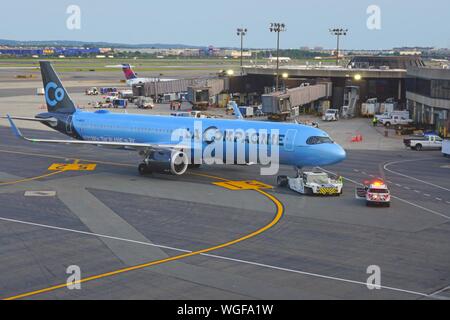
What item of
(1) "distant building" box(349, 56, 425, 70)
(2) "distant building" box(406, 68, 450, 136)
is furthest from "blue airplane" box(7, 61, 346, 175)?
(1) "distant building" box(349, 56, 425, 70)

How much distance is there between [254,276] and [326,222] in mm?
11699

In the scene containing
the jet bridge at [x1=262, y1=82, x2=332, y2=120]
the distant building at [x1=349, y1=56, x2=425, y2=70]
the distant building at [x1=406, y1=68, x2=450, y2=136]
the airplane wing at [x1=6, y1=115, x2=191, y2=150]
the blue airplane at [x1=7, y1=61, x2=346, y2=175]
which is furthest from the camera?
the distant building at [x1=349, y1=56, x2=425, y2=70]

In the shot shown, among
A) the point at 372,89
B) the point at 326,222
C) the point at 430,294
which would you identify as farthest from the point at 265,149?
the point at 372,89

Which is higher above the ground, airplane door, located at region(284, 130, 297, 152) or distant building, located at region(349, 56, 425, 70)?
distant building, located at region(349, 56, 425, 70)

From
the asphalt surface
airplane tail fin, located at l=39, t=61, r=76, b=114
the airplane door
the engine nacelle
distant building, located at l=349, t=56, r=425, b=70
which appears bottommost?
the asphalt surface

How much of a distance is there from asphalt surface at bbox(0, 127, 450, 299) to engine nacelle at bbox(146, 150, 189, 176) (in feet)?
3.46

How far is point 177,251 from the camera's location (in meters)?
34.0

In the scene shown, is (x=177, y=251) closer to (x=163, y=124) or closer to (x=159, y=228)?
(x=159, y=228)

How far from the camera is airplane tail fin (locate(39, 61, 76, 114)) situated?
206 ft

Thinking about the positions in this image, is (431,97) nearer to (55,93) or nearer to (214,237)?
(55,93)

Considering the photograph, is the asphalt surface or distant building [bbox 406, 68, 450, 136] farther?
distant building [bbox 406, 68, 450, 136]

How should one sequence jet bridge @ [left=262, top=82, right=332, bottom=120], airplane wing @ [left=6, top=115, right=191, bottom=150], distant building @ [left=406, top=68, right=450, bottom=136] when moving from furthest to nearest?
jet bridge @ [left=262, top=82, right=332, bottom=120]
distant building @ [left=406, top=68, right=450, bottom=136]
airplane wing @ [left=6, top=115, right=191, bottom=150]

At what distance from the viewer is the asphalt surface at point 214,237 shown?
93.8 ft

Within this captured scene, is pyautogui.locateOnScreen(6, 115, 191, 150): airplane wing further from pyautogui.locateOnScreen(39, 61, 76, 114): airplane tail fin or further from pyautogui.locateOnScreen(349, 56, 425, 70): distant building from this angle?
pyautogui.locateOnScreen(349, 56, 425, 70): distant building
